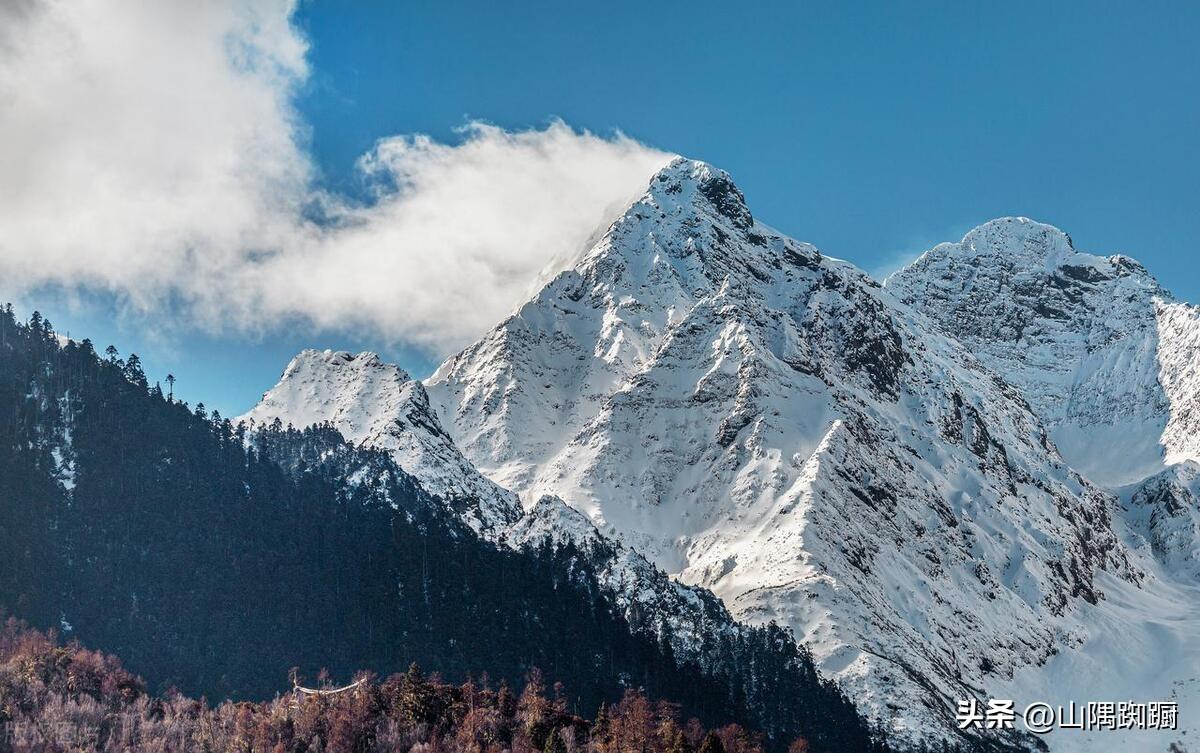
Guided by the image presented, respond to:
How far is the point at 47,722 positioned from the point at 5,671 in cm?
2126

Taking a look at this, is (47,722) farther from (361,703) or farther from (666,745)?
(666,745)

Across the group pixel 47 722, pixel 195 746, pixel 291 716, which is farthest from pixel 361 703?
pixel 47 722

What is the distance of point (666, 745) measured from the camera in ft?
634

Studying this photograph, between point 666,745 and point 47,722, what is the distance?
85486 millimetres

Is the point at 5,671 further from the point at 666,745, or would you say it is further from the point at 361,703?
the point at 666,745

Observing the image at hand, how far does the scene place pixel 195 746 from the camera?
185 meters

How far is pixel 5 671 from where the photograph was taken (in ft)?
654

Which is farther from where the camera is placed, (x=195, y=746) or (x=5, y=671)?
(x=5, y=671)

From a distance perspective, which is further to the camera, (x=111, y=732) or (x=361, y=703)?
(x=361, y=703)

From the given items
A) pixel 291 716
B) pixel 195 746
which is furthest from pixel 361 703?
pixel 195 746

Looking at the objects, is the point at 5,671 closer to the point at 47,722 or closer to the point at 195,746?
the point at 47,722

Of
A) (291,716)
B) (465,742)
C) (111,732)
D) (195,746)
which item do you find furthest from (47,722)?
(465,742)

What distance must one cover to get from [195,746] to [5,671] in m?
36.1

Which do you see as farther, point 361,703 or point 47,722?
point 361,703
